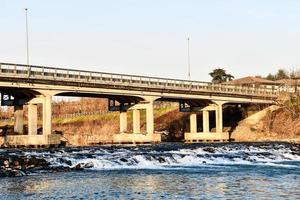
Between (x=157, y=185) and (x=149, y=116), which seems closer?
(x=157, y=185)

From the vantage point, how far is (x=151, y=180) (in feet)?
118

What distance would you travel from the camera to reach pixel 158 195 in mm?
28359

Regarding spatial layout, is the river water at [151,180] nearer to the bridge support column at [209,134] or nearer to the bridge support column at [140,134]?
Result: the bridge support column at [140,134]

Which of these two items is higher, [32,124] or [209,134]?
[32,124]

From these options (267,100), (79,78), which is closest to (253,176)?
(79,78)

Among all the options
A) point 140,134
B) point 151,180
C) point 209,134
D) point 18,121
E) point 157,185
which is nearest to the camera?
point 157,185

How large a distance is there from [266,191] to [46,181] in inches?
554

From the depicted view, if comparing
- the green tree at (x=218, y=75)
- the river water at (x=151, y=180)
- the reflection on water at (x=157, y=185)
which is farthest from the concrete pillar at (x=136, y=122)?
the green tree at (x=218, y=75)

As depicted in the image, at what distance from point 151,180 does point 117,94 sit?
56.0m

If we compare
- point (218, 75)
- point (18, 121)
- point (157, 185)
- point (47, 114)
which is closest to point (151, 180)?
point (157, 185)

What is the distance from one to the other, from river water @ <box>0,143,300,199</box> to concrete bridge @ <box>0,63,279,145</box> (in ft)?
86.9

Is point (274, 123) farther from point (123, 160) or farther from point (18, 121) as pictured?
point (123, 160)

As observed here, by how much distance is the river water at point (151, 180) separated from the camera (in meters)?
28.7

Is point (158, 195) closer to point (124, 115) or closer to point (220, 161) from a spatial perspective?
point (220, 161)
